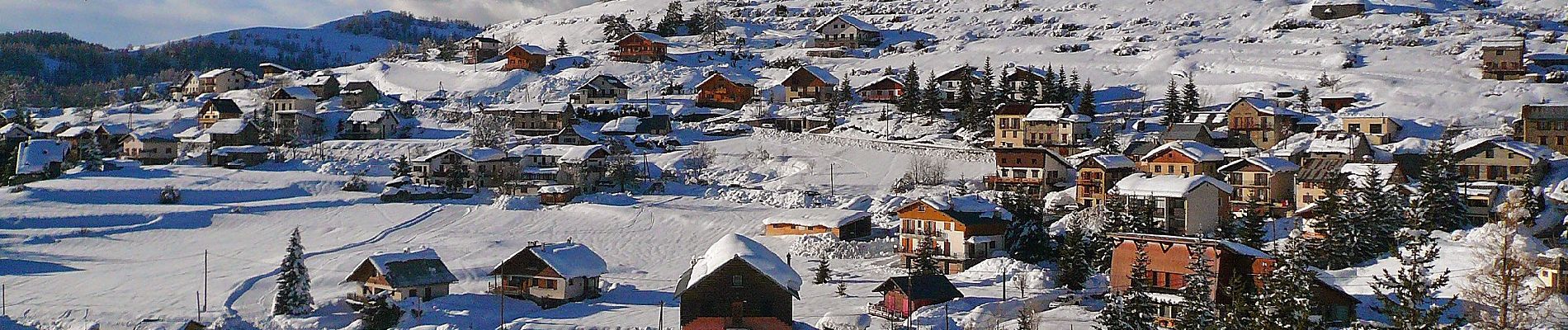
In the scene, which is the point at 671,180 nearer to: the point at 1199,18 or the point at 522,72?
the point at 522,72

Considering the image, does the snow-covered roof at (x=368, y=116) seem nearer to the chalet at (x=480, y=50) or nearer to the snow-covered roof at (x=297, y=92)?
the snow-covered roof at (x=297, y=92)

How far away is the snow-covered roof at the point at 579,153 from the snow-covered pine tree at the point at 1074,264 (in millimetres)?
19505

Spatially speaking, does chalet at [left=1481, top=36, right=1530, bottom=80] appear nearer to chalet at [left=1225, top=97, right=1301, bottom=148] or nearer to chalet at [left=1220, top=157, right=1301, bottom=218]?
chalet at [left=1225, top=97, right=1301, bottom=148]

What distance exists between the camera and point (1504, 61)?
1737 inches

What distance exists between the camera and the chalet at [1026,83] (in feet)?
151

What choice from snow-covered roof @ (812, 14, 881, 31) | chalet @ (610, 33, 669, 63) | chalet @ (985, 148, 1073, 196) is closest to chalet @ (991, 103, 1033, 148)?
chalet @ (985, 148, 1073, 196)

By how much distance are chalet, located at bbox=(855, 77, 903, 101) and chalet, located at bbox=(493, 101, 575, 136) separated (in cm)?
1183

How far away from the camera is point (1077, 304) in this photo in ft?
79.4

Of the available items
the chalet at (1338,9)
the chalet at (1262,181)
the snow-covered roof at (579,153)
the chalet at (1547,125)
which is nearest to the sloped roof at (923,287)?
the chalet at (1262,181)

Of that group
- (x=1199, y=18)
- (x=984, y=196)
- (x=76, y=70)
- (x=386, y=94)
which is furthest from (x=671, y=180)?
(x=76, y=70)

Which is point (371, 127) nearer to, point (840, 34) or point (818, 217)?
point (818, 217)

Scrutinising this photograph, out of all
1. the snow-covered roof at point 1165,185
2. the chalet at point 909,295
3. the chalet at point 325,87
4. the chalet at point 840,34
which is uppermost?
the chalet at point 840,34

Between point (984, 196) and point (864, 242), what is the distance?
17.5 ft

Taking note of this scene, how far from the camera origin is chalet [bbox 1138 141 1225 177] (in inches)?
1345
